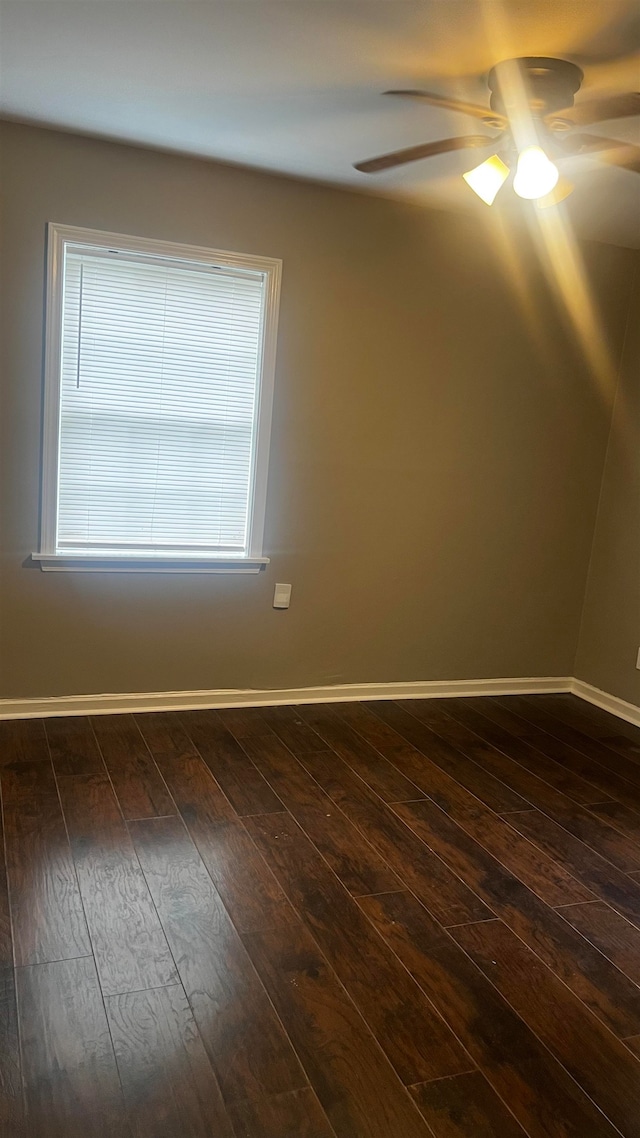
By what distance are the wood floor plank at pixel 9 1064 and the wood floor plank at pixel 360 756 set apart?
4.98 feet

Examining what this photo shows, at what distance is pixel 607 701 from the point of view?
439cm

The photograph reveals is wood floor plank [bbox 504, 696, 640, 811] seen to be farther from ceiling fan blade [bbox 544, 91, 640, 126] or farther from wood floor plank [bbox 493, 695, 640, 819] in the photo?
ceiling fan blade [bbox 544, 91, 640, 126]

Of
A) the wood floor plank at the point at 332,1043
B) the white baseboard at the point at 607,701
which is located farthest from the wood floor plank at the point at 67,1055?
the white baseboard at the point at 607,701

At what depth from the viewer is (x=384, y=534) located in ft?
13.2

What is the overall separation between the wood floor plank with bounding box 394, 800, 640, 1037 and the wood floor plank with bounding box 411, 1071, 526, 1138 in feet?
1.40

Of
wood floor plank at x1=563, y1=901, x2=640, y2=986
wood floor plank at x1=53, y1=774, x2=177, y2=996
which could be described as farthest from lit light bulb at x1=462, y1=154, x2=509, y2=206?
wood floor plank at x1=53, y1=774, x2=177, y2=996

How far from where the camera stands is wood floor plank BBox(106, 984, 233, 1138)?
1621 millimetres

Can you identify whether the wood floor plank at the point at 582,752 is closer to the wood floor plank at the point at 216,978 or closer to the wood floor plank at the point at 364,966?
the wood floor plank at the point at 364,966

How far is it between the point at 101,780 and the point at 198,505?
1280mm

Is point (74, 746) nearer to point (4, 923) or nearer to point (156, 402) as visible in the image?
point (4, 923)

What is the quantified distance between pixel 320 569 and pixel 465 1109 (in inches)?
97.8

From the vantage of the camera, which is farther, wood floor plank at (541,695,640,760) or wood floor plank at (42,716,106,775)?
wood floor plank at (541,695,640,760)

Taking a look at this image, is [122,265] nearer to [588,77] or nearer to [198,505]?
[198,505]

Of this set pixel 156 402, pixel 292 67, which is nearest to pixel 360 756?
pixel 156 402
